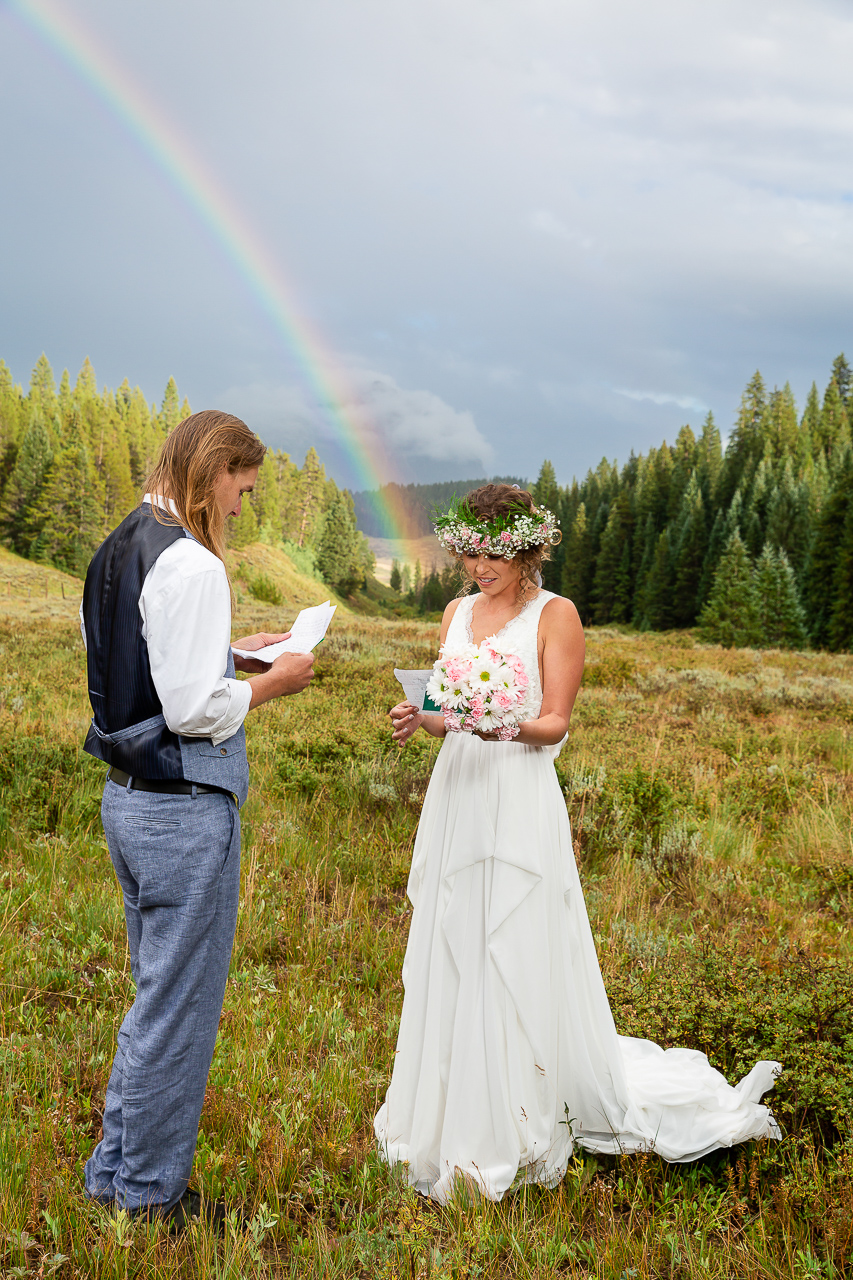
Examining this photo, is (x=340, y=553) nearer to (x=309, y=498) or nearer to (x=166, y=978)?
(x=309, y=498)

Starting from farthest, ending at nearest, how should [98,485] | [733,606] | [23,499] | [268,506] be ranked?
[268,506] → [98,485] → [23,499] → [733,606]

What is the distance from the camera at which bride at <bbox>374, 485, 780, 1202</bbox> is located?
3.07m

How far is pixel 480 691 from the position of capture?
2986 millimetres

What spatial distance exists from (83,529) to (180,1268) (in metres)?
75.3

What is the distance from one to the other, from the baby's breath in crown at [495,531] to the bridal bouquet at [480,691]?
20.1 inches

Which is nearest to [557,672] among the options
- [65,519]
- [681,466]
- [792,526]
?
[792,526]

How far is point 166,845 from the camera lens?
2.45 meters

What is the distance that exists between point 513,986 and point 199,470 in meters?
2.24

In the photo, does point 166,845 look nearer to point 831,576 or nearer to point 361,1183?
point 361,1183

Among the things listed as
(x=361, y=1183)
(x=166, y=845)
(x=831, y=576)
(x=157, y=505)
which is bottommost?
(x=361, y=1183)

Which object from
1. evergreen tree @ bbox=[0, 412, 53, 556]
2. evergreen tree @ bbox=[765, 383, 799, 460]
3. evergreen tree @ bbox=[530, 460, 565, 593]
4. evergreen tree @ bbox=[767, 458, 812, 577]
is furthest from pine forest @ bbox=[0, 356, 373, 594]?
evergreen tree @ bbox=[765, 383, 799, 460]

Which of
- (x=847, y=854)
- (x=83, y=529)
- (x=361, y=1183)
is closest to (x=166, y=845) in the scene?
(x=361, y=1183)

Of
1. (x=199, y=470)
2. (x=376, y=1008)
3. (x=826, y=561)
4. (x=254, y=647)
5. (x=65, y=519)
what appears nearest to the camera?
(x=199, y=470)

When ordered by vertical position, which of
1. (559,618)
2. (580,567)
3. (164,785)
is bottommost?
(164,785)
